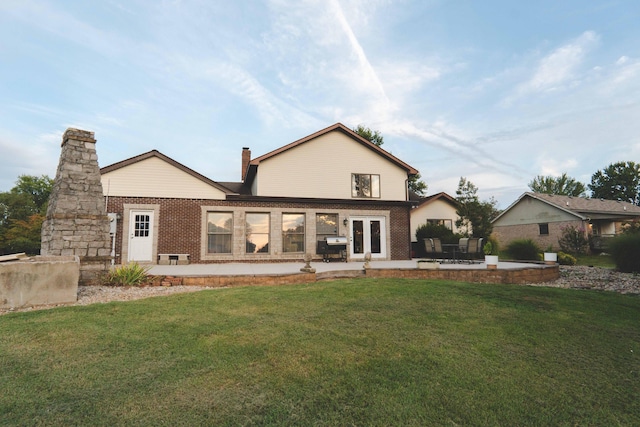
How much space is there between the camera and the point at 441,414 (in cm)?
226

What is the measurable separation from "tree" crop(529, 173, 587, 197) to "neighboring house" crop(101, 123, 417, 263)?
52.5 m

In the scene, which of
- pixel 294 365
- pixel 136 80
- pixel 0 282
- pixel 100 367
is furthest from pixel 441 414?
pixel 136 80

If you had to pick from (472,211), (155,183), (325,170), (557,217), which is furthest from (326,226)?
(557,217)

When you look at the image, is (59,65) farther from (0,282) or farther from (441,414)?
(441,414)

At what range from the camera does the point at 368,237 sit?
15656mm

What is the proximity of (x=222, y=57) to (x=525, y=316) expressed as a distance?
12908 mm

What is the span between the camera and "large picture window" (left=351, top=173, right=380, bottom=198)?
16109mm

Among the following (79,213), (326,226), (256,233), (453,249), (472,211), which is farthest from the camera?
(472,211)

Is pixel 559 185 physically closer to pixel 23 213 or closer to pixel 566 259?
pixel 566 259

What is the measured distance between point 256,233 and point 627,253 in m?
15.0

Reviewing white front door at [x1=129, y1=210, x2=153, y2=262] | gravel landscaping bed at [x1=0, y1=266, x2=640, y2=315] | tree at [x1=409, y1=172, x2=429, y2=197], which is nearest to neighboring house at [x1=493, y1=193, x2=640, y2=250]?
tree at [x1=409, y1=172, x2=429, y2=197]

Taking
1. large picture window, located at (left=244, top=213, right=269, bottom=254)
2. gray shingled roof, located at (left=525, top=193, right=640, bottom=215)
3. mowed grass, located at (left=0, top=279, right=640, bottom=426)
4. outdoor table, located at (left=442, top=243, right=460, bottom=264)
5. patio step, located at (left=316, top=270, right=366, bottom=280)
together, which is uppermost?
gray shingled roof, located at (left=525, top=193, right=640, bottom=215)

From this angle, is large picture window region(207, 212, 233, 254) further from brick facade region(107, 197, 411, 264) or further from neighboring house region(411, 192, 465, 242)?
neighboring house region(411, 192, 465, 242)

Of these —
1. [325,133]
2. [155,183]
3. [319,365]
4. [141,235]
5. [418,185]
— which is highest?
[418,185]
